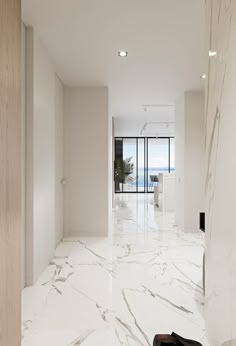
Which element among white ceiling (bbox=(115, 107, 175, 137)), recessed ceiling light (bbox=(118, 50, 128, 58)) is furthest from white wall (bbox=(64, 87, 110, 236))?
white ceiling (bbox=(115, 107, 175, 137))

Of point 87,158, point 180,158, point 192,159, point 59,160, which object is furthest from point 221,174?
point 180,158

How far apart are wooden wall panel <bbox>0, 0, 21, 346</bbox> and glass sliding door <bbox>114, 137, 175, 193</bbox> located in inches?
508

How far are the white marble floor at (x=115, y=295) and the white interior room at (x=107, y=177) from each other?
14 mm

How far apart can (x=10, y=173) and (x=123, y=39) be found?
258cm

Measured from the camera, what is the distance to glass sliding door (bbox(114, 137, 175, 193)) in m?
14.7

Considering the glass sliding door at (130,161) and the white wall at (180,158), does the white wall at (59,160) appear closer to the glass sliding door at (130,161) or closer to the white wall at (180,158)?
the white wall at (180,158)

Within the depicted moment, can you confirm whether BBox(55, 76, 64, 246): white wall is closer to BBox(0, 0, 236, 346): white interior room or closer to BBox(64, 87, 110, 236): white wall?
BBox(0, 0, 236, 346): white interior room

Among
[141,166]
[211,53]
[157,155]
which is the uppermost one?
[157,155]

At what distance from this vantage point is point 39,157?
340 cm

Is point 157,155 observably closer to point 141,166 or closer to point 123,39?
point 141,166

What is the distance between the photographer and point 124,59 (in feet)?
13.4

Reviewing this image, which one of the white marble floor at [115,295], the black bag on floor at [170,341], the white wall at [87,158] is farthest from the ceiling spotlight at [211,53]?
the white wall at [87,158]

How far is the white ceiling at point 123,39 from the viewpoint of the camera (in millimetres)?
2799

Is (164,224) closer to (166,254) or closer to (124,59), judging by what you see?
(166,254)
